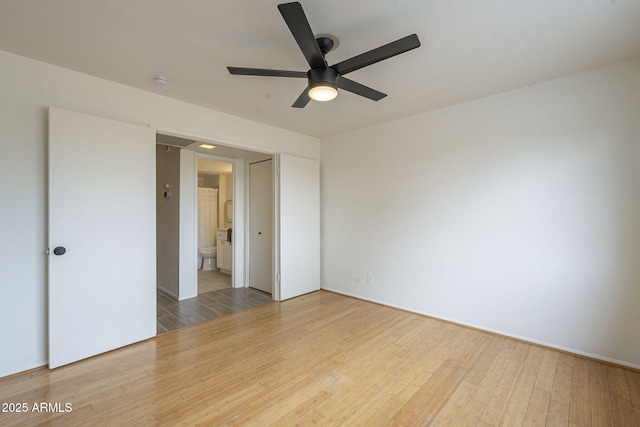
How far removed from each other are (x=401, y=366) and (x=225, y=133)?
316 centimetres

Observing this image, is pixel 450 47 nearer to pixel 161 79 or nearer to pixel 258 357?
pixel 161 79

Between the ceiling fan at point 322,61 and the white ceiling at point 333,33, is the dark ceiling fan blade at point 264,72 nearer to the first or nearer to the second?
the ceiling fan at point 322,61

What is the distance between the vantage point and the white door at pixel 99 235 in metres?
2.25

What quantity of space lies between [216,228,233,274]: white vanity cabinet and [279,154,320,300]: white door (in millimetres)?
2044

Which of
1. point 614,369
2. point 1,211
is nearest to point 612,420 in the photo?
point 614,369

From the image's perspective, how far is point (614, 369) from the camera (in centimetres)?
227

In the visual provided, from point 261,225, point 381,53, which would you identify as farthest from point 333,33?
point 261,225

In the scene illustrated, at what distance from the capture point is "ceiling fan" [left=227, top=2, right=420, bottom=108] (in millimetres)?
1446

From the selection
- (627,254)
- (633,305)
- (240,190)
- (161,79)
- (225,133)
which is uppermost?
(161,79)

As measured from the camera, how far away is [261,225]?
179 inches

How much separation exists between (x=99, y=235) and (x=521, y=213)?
4.03m

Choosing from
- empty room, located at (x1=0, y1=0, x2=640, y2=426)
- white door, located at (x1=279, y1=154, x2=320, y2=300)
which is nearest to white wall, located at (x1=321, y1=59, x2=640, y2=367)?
empty room, located at (x1=0, y1=0, x2=640, y2=426)

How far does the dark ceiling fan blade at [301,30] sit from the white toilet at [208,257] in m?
5.19

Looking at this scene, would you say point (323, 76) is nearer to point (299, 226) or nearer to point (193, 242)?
point (299, 226)
